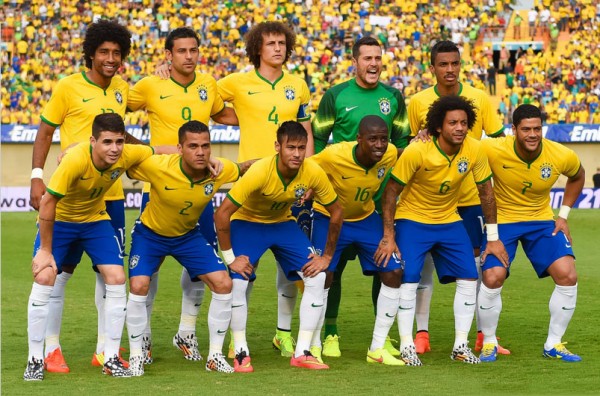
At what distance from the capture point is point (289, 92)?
9.77 meters

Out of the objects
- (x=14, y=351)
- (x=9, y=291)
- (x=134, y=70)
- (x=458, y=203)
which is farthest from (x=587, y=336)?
(x=134, y=70)

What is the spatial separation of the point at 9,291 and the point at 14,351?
4.60m

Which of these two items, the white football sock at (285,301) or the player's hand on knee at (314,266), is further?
the white football sock at (285,301)

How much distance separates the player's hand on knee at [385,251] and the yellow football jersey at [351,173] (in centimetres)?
42

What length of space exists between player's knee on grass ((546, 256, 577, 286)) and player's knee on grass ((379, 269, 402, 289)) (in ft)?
4.41

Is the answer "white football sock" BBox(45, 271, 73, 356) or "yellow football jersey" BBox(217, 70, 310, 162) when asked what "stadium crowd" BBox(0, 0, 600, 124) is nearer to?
"yellow football jersey" BBox(217, 70, 310, 162)

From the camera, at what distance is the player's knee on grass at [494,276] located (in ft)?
30.0

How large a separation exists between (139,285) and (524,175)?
3470 mm

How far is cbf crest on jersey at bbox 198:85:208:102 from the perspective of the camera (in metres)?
9.60

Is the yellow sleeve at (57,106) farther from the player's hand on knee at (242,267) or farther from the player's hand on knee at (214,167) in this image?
the player's hand on knee at (242,267)

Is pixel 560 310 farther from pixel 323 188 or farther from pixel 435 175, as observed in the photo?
pixel 323 188

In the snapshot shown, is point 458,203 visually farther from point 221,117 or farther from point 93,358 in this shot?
point 93,358

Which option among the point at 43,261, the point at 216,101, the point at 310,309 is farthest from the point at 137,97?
the point at 310,309

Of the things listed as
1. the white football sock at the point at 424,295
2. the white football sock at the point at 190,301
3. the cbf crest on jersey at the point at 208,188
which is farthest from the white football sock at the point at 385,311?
the cbf crest on jersey at the point at 208,188
